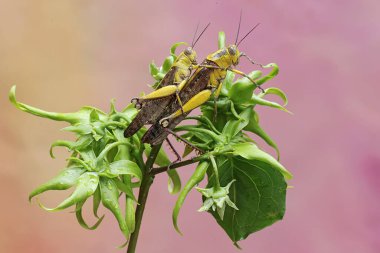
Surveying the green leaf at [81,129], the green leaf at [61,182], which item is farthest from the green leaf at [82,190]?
the green leaf at [81,129]

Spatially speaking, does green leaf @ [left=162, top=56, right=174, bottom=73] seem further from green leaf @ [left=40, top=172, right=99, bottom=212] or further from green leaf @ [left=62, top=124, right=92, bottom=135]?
green leaf @ [left=40, top=172, right=99, bottom=212]

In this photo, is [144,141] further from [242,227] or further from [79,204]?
[242,227]

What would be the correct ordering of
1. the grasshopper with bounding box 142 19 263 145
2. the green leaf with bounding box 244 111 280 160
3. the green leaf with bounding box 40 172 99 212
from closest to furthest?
1. the green leaf with bounding box 40 172 99 212
2. the grasshopper with bounding box 142 19 263 145
3. the green leaf with bounding box 244 111 280 160

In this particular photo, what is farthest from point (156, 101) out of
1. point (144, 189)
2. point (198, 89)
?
point (144, 189)

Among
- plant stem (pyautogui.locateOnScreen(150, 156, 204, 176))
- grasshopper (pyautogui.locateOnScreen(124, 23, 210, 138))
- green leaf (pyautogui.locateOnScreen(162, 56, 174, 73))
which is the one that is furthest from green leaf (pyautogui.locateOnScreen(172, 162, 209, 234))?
green leaf (pyautogui.locateOnScreen(162, 56, 174, 73))

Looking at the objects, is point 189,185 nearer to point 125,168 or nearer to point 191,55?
point 125,168
